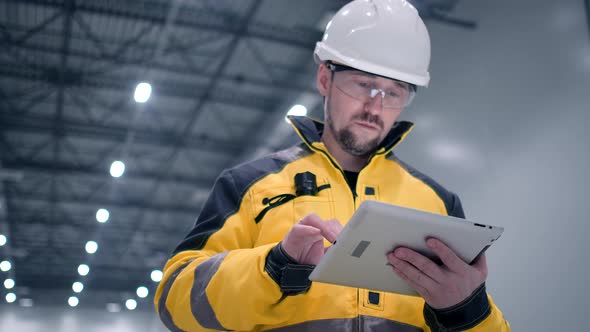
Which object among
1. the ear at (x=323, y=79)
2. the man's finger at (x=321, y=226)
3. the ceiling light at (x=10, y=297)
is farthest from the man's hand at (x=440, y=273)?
the ceiling light at (x=10, y=297)

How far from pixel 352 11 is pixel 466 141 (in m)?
4.57

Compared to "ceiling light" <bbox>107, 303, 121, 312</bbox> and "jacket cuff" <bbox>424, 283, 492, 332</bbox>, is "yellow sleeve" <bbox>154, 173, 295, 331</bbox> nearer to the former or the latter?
"jacket cuff" <bbox>424, 283, 492, 332</bbox>

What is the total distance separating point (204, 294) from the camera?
1.78 meters

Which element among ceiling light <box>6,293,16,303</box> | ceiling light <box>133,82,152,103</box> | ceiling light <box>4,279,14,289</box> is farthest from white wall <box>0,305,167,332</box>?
ceiling light <box>133,82,152,103</box>

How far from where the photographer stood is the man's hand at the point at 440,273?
5.22 ft

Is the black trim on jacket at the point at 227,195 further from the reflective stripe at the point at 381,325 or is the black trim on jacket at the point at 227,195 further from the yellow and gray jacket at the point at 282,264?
the reflective stripe at the point at 381,325

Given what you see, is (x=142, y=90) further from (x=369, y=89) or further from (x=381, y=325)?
(x=381, y=325)

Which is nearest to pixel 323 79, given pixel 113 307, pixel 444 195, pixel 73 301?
pixel 444 195

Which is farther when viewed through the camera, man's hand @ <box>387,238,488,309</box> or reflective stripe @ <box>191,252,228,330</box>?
reflective stripe @ <box>191,252,228,330</box>

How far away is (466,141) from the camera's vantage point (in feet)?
22.1

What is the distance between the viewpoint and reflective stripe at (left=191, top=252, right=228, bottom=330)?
1.78 metres

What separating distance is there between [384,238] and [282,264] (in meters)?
0.28

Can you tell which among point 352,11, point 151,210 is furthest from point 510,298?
point 151,210

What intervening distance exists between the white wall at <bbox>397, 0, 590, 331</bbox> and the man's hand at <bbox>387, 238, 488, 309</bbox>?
4008 millimetres
